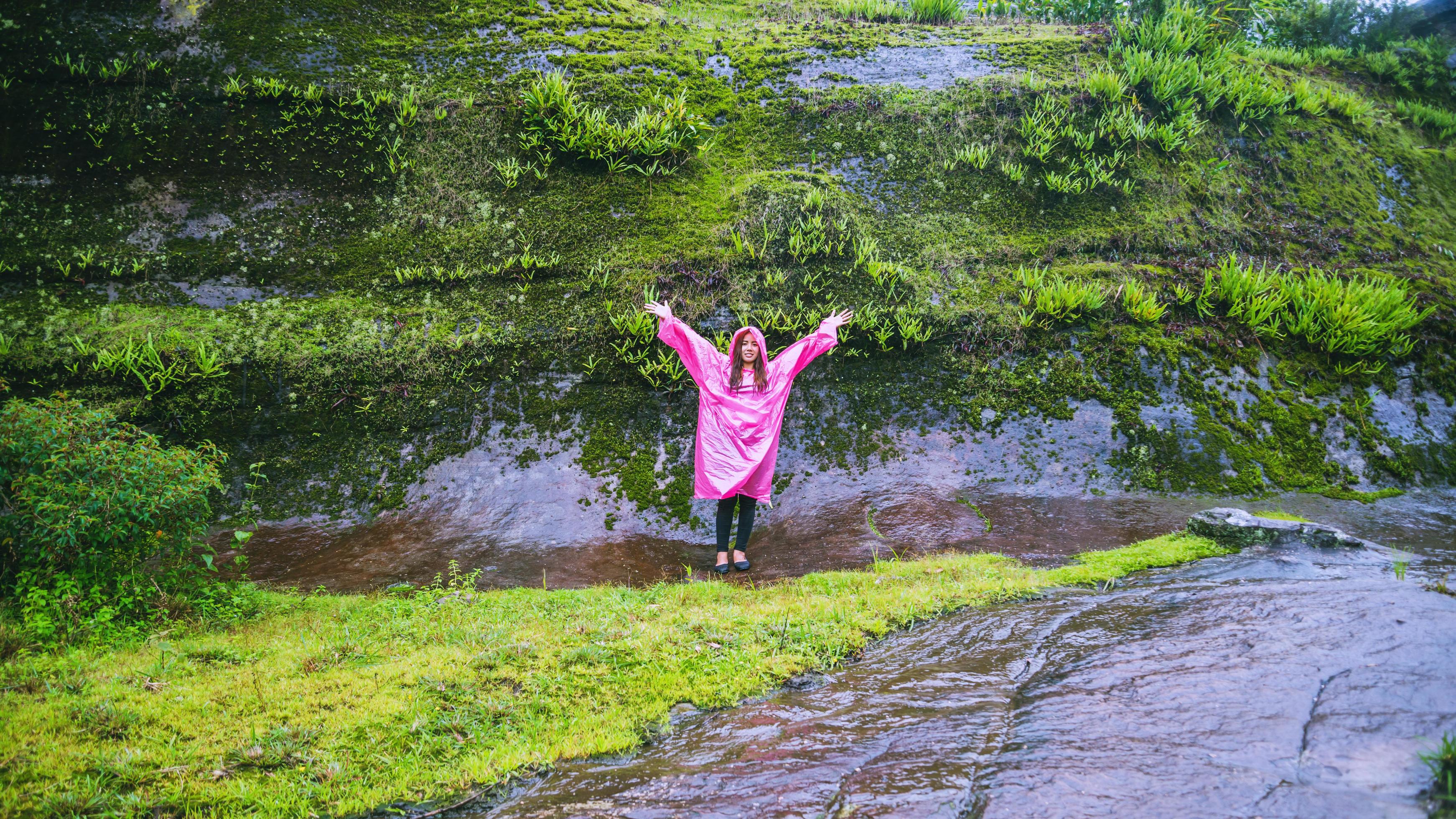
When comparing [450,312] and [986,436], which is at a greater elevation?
[450,312]

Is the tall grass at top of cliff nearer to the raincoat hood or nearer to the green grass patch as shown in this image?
the raincoat hood

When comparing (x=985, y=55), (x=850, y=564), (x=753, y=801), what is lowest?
(x=850, y=564)

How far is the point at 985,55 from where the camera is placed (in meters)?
12.7

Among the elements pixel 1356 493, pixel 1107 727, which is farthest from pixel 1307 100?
pixel 1107 727

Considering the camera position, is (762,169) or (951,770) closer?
(951,770)

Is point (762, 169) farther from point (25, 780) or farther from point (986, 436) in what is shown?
point (25, 780)

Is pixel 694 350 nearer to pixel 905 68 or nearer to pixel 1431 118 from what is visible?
pixel 905 68

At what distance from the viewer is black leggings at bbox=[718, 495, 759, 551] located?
7.35 metres

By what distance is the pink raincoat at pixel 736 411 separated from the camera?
291 inches

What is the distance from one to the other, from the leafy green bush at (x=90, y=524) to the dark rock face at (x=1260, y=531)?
8954 millimetres

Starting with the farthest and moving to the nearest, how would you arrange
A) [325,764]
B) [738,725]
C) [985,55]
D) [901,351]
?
[985,55], [901,351], [738,725], [325,764]

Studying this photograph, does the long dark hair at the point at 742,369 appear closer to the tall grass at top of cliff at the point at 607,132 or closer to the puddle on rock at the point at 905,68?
the tall grass at top of cliff at the point at 607,132

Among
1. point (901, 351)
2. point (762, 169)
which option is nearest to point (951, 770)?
point (901, 351)

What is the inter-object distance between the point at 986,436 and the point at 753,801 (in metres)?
6.71
